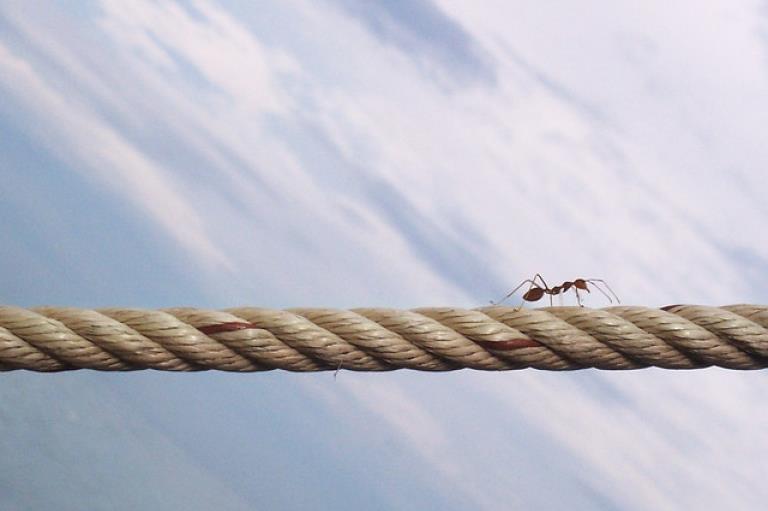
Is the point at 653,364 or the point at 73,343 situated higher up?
the point at 653,364

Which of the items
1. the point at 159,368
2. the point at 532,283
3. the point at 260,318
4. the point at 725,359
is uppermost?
the point at 532,283

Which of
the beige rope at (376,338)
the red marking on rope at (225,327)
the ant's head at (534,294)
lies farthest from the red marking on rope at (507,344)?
the ant's head at (534,294)

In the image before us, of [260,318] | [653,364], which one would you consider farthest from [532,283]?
[260,318]

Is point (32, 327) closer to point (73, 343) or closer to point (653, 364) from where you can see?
point (73, 343)

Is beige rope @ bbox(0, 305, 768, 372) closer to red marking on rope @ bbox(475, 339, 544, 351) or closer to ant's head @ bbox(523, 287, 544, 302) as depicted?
red marking on rope @ bbox(475, 339, 544, 351)

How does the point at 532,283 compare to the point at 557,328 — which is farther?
the point at 532,283

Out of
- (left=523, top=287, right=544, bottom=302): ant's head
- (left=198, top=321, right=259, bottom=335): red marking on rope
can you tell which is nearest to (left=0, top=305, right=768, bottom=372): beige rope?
(left=198, top=321, right=259, bottom=335): red marking on rope

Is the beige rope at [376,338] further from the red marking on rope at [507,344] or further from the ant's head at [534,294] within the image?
the ant's head at [534,294]

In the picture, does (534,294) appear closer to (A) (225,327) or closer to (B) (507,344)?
(B) (507,344)

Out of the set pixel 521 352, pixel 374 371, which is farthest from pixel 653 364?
pixel 374 371
